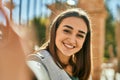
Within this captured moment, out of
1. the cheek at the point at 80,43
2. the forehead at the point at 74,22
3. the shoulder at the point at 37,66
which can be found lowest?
the shoulder at the point at 37,66

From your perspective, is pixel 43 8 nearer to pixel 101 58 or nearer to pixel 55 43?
pixel 55 43

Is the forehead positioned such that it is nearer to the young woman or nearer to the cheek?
the young woman

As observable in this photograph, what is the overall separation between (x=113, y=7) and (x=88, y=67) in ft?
1.71

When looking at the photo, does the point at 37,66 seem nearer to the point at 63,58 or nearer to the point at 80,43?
the point at 63,58

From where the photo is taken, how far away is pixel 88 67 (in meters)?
3.17

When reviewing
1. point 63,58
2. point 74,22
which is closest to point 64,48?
point 63,58

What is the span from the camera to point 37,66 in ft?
9.77

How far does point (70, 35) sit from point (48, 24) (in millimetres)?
188

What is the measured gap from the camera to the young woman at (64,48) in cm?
301

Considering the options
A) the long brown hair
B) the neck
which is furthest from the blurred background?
the neck

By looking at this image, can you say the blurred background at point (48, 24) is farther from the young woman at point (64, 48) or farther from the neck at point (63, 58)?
the neck at point (63, 58)

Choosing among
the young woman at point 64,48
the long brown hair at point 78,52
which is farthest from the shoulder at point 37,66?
the long brown hair at point 78,52

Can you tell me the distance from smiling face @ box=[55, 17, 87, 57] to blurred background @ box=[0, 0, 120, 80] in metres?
0.09

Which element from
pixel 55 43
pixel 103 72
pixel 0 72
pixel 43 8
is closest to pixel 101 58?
pixel 103 72
